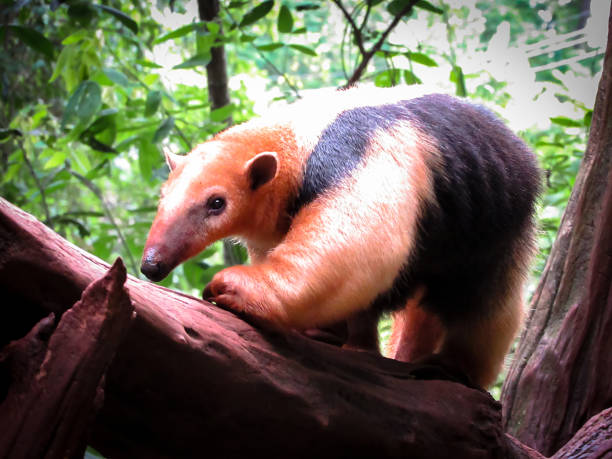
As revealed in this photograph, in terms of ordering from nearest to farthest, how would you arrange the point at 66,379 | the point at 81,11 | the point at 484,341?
the point at 66,379
the point at 484,341
the point at 81,11

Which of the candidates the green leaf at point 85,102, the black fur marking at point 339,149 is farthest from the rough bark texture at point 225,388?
the green leaf at point 85,102

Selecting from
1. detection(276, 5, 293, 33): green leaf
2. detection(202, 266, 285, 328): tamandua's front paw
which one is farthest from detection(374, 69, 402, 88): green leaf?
detection(202, 266, 285, 328): tamandua's front paw

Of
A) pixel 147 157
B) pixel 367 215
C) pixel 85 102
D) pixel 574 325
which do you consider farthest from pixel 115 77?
pixel 574 325

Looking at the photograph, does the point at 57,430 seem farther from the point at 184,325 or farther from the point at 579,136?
the point at 579,136

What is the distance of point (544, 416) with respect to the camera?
2.85 m

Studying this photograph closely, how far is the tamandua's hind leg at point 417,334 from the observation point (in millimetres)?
2822

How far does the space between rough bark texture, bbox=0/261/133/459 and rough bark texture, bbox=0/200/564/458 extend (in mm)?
15

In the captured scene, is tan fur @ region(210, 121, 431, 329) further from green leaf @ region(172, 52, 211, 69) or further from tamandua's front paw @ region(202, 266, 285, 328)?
green leaf @ region(172, 52, 211, 69)

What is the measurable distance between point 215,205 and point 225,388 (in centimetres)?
65

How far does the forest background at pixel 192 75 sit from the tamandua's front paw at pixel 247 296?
154cm

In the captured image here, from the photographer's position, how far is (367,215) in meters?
1.91

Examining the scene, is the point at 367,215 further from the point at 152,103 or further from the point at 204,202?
the point at 152,103

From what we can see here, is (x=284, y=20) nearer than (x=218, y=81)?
Yes

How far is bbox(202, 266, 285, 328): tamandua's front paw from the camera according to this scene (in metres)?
1.78
